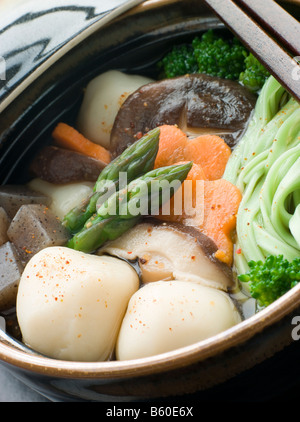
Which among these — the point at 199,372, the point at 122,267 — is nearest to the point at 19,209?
the point at 122,267

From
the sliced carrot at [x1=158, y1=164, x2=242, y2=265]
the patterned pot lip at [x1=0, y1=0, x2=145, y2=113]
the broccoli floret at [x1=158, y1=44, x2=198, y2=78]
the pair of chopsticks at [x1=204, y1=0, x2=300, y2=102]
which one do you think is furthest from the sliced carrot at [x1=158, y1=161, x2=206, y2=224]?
the patterned pot lip at [x1=0, y1=0, x2=145, y2=113]

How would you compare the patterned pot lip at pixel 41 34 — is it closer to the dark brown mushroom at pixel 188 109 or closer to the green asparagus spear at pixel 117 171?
the dark brown mushroom at pixel 188 109

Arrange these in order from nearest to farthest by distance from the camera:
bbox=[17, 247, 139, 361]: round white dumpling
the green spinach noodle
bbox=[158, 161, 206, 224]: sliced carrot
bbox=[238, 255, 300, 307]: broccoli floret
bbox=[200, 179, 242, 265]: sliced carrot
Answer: bbox=[238, 255, 300, 307]: broccoli floret, bbox=[17, 247, 139, 361]: round white dumpling, the green spinach noodle, bbox=[200, 179, 242, 265]: sliced carrot, bbox=[158, 161, 206, 224]: sliced carrot

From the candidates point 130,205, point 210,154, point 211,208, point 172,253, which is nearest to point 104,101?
point 210,154

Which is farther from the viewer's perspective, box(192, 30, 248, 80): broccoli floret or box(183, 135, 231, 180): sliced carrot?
box(192, 30, 248, 80): broccoli floret

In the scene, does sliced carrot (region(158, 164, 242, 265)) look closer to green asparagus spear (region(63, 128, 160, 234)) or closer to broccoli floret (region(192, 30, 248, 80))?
green asparagus spear (region(63, 128, 160, 234))

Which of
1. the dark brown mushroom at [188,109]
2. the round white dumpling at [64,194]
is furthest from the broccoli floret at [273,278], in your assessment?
the round white dumpling at [64,194]
